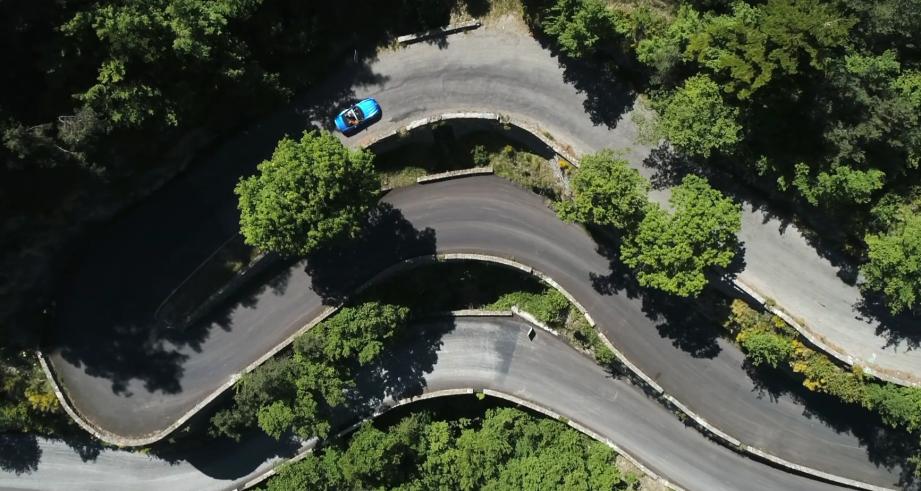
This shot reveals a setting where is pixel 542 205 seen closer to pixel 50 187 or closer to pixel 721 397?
pixel 721 397

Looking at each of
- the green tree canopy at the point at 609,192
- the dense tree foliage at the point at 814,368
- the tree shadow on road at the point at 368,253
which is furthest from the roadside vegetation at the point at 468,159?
the dense tree foliage at the point at 814,368

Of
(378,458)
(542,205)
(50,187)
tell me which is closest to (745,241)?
(542,205)

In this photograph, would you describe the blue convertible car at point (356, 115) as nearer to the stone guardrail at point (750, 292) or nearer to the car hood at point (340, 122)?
the car hood at point (340, 122)

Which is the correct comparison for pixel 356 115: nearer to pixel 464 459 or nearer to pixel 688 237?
pixel 688 237

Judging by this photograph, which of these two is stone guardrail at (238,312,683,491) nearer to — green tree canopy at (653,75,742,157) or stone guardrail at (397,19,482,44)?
green tree canopy at (653,75,742,157)

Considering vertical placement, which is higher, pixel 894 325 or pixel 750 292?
pixel 750 292

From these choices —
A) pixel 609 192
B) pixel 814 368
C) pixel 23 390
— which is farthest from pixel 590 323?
pixel 23 390

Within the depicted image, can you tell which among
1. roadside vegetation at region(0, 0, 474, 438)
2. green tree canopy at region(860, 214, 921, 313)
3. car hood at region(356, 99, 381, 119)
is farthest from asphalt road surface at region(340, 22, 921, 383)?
green tree canopy at region(860, 214, 921, 313)
